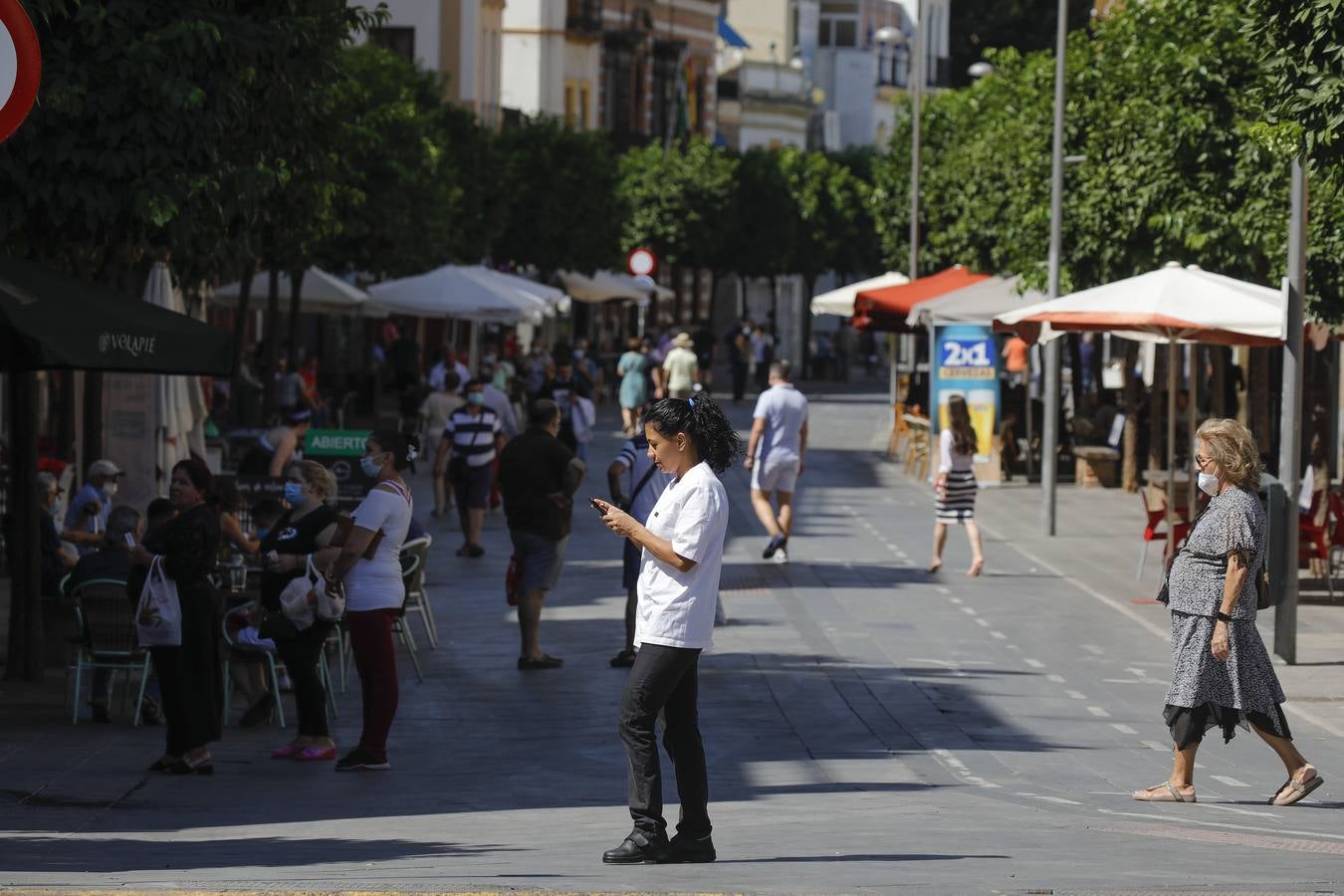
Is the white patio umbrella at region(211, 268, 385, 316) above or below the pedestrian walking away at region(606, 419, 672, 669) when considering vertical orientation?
above

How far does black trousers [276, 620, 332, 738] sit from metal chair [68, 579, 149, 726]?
100 centimetres

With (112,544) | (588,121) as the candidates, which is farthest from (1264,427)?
(588,121)

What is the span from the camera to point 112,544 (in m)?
13.7

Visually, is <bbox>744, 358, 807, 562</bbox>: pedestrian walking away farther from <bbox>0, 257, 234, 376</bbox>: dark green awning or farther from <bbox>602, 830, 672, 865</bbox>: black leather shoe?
<bbox>602, 830, 672, 865</bbox>: black leather shoe

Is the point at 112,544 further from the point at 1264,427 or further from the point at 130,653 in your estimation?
the point at 1264,427

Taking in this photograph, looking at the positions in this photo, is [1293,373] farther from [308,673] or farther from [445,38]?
[445,38]

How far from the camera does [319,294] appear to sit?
34.8 metres

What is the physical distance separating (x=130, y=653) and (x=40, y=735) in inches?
28.8

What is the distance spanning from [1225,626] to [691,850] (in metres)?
2.85

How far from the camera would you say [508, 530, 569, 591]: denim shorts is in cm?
1562

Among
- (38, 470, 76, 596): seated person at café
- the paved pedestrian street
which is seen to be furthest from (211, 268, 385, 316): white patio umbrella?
(38, 470, 76, 596): seated person at café

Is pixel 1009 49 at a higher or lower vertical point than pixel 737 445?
higher

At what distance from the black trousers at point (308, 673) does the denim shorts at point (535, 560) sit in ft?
10.4

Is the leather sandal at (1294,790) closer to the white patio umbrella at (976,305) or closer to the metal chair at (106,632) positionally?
the metal chair at (106,632)
